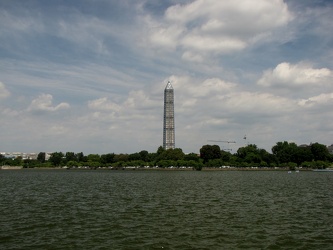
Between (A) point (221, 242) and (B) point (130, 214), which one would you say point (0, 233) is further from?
(A) point (221, 242)

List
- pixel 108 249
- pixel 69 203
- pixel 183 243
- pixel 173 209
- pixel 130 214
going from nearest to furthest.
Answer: pixel 108 249
pixel 183 243
pixel 130 214
pixel 173 209
pixel 69 203

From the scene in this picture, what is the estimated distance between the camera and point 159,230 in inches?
1054

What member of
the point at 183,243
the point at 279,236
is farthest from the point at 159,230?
the point at 279,236

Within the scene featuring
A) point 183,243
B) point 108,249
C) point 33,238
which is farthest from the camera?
point 33,238

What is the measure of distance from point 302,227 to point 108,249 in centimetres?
1552

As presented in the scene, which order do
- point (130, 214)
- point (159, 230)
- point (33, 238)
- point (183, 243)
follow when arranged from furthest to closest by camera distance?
point (130, 214), point (159, 230), point (33, 238), point (183, 243)

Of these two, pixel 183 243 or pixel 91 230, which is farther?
pixel 91 230

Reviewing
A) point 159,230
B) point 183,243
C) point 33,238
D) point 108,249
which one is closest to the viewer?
point 108,249

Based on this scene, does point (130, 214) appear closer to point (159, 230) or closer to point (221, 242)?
point (159, 230)

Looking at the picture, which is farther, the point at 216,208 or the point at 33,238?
the point at 216,208

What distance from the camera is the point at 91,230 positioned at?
88.0ft

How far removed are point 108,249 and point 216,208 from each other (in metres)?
18.9

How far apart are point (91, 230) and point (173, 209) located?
12.4 m

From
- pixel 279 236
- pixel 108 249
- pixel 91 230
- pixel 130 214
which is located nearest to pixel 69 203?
pixel 130 214
